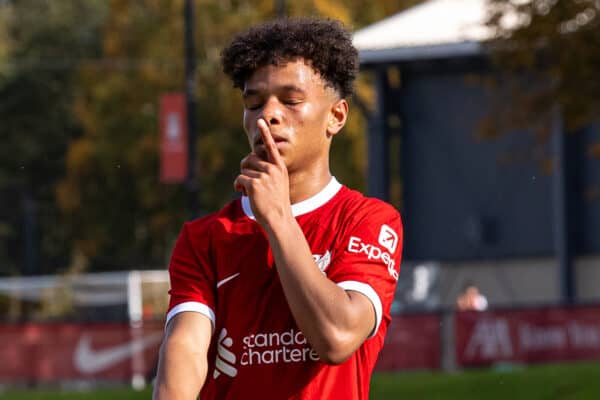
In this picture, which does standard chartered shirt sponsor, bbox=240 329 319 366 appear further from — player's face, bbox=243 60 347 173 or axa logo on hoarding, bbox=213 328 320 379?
player's face, bbox=243 60 347 173

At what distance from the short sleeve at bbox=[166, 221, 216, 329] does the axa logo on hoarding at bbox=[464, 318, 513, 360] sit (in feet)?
62.5

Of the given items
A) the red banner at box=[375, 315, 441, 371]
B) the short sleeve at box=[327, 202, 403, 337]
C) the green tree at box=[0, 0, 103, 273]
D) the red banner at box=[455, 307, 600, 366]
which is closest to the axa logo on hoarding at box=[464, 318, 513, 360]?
the red banner at box=[455, 307, 600, 366]

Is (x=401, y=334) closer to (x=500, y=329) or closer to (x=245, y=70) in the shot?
(x=500, y=329)

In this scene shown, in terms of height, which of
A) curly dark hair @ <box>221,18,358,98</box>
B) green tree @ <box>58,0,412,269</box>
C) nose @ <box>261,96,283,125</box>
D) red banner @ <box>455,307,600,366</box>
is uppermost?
curly dark hair @ <box>221,18,358,98</box>

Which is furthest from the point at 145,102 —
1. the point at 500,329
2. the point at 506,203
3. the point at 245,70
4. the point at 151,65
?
the point at 245,70

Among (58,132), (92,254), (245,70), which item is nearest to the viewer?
(245,70)

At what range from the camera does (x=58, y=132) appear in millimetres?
63500

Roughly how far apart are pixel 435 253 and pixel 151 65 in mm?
12621

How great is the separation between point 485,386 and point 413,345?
331cm

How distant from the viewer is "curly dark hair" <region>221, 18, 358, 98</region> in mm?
4129

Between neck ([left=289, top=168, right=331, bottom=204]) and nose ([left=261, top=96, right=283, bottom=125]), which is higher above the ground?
nose ([left=261, top=96, right=283, bottom=125])

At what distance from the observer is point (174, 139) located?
90.7 feet

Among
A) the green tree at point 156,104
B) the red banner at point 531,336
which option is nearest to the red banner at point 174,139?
the red banner at point 531,336

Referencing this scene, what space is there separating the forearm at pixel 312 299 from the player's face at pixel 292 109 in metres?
0.27
